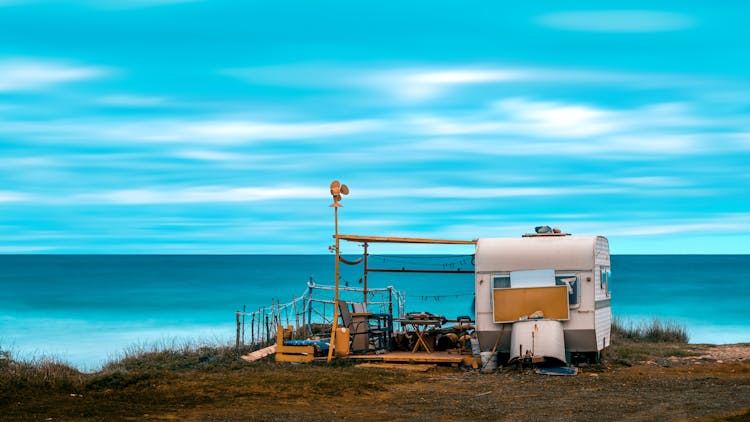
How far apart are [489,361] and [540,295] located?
1.37m

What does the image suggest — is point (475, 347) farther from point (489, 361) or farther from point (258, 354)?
point (258, 354)

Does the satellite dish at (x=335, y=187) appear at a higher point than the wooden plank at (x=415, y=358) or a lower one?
higher

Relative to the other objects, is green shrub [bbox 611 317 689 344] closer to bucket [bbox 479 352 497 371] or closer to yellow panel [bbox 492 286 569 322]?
yellow panel [bbox 492 286 569 322]

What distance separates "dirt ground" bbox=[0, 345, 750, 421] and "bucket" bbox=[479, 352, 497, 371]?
0.20m

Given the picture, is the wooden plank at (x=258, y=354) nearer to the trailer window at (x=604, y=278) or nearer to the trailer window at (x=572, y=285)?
the trailer window at (x=572, y=285)

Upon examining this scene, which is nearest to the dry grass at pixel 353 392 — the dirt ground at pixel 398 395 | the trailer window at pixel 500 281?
the dirt ground at pixel 398 395

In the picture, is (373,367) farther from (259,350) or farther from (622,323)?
(622,323)

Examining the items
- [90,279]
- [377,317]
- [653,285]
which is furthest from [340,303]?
[90,279]

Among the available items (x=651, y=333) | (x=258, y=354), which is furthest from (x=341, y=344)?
(x=651, y=333)

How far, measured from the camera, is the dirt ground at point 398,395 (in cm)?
1081

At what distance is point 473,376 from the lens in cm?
1446

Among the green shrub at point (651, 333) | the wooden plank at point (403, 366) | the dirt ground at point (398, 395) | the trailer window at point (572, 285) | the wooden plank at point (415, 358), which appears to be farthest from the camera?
the green shrub at point (651, 333)

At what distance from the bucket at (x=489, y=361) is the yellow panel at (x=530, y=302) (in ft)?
1.93

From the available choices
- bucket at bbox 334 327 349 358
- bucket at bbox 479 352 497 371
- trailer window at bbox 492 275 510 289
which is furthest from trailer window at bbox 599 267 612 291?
bucket at bbox 334 327 349 358
